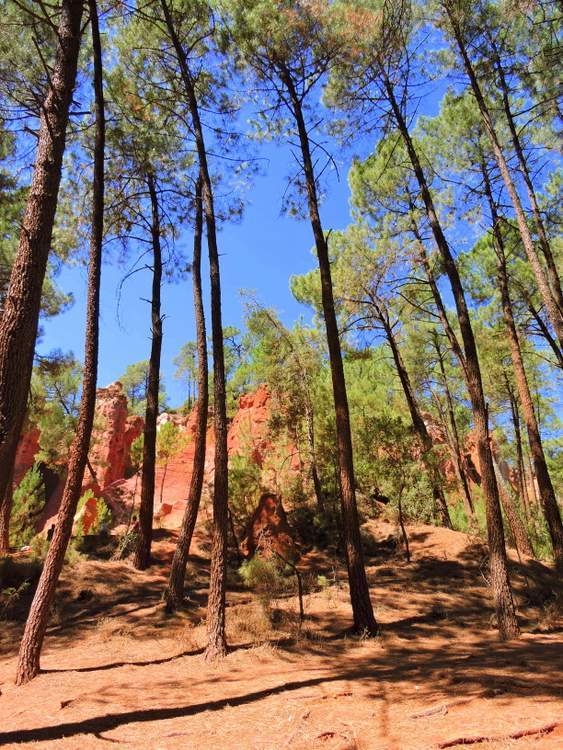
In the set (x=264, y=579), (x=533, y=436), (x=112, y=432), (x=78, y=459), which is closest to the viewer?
(x=78, y=459)

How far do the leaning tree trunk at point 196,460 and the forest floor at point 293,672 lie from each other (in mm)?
556

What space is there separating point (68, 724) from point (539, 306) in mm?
15987

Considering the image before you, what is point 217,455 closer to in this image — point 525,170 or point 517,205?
point 517,205

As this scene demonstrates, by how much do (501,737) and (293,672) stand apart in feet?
11.4

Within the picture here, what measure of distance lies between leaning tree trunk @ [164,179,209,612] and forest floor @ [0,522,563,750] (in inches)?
21.9

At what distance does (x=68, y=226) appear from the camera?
37.3ft

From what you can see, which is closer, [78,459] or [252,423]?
[78,459]

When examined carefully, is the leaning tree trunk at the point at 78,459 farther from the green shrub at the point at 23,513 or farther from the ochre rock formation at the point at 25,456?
the ochre rock formation at the point at 25,456

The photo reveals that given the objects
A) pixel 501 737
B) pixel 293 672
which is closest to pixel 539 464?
pixel 293 672

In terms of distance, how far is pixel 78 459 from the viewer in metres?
6.85

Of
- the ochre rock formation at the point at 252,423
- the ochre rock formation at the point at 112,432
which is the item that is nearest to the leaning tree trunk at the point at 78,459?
the ochre rock formation at the point at 252,423

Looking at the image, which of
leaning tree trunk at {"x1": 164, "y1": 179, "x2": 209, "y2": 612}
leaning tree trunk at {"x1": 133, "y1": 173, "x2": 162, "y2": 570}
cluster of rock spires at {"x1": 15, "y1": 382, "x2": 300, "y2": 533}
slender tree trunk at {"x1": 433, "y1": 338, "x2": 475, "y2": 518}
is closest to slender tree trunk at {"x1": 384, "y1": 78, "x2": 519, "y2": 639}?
leaning tree trunk at {"x1": 164, "y1": 179, "x2": 209, "y2": 612}

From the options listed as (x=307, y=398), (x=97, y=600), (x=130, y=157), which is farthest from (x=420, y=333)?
(x=97, y=600)

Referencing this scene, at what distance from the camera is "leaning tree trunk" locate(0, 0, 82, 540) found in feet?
12.3
